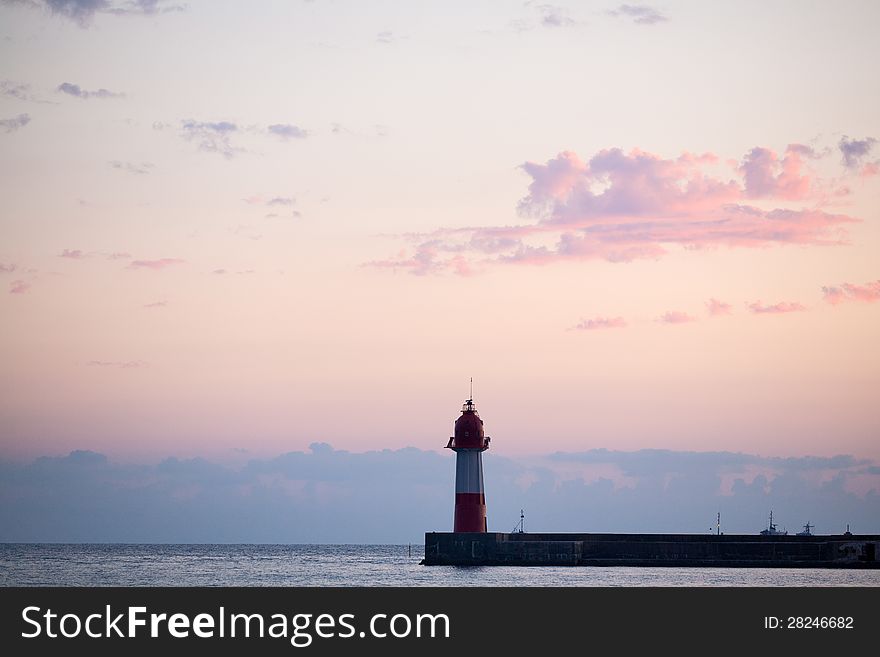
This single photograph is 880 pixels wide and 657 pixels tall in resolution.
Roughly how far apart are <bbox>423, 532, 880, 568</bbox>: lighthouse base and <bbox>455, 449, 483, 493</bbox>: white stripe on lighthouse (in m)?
3.82

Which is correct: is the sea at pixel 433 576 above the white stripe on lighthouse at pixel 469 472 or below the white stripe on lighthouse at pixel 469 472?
below

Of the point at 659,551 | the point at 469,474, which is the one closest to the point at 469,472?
the point at 469,474

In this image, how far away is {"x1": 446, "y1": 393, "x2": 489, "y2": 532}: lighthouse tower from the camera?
11394 centimetres

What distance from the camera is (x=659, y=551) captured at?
119 m

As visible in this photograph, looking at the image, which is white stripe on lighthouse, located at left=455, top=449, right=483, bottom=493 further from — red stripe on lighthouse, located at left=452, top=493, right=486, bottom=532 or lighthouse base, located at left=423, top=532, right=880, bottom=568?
lighthouse base, located at left=423, top=532, right=880, bottom=568

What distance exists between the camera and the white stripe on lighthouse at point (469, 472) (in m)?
114

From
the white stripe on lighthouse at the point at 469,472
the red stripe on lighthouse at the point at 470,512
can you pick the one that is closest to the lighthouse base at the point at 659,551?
the red stripe on lighthouse at the point at 470,512

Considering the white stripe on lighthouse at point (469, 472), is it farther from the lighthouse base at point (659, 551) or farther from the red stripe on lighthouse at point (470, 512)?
the lighthouse base at point (659, 551)

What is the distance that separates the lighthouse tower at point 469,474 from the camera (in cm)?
11394

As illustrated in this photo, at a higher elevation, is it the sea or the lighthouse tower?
the lighthouse tower

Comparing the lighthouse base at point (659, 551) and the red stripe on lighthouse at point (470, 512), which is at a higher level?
the red stripe on lighthouse at point (470, 512)

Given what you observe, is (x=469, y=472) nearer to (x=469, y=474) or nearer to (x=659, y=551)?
(x=469, y=474)

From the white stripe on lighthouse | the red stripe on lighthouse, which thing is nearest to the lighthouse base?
the red stripe on lighthouse

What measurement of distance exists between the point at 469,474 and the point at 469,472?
0.60ft
